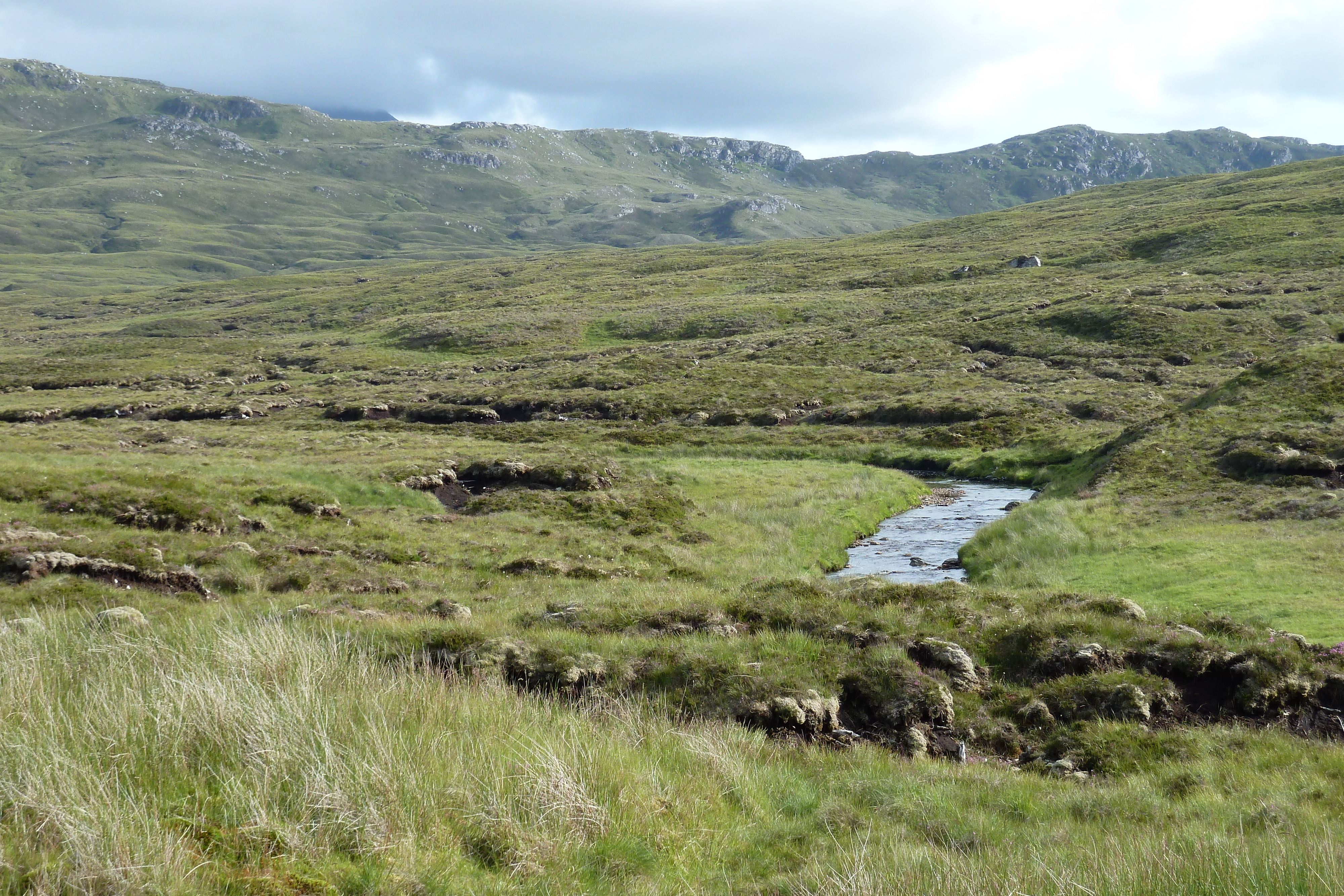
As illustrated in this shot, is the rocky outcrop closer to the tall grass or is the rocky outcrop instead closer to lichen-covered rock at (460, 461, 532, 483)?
the tall grass

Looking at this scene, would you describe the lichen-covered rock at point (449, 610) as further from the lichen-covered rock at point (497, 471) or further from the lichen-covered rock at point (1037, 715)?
the lichen-covered rock at point (497, 471)

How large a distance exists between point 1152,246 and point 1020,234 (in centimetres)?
4696

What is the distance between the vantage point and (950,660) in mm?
15398

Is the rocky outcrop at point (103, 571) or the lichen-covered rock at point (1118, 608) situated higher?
the lichen-covered rock at point (1118, 608)

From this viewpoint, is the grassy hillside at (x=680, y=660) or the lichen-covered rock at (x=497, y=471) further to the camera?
the lichen-covered rock at (x=497, y=471)

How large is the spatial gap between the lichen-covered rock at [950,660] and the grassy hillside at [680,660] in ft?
0.24

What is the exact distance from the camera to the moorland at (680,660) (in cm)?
676

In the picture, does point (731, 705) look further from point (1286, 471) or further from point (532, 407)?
point (532, 407)

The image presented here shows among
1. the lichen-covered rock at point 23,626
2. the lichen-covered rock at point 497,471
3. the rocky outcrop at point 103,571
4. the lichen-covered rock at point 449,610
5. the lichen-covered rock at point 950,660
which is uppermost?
the lichen-covered rock at point 23,626

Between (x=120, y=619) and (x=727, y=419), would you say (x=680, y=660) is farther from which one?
(x=727, y=419)

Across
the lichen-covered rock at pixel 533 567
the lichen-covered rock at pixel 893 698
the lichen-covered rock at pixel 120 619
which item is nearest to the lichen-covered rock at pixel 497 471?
the lichen-covered rock at pixel 533 567

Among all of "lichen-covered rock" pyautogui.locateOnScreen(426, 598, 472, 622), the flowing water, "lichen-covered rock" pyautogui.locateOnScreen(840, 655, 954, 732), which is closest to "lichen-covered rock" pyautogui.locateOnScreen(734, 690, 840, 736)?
"lichen-covered rock" pyautogui.locateOnScreen(840, 655, 954, 732)

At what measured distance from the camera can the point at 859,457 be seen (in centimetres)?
5562

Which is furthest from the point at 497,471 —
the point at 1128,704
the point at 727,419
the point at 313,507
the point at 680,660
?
the point at 1128,704
